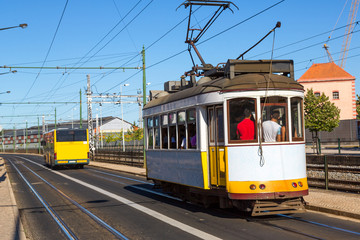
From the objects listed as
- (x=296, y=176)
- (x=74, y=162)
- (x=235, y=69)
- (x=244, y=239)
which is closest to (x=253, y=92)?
(x=235, y=69)

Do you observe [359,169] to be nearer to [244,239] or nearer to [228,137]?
[228,137]

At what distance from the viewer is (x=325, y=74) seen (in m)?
66.8

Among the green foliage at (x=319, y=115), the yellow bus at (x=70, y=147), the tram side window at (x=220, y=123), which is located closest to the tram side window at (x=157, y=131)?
the tram side window at (x=220, y=123)

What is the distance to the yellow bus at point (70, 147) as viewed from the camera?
35281 mm

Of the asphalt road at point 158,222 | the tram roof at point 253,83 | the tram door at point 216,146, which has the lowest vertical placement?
the asphalt road at point 158,222

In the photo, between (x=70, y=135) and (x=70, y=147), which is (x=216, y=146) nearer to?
(x=70, y=135)

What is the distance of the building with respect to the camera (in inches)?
2589

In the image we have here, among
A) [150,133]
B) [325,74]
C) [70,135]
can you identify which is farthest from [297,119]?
[325,74]

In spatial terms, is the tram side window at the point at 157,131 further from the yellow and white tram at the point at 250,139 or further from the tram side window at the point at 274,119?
the tram side window at the point at 274,119

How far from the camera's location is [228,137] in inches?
404

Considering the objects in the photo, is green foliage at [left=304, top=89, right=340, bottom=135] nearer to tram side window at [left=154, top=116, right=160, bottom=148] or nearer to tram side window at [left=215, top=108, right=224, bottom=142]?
tram side window at [left=154, top=116, right=160, bottom=148]

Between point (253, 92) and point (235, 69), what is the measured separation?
857 millimetres

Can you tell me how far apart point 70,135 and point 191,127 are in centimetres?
2529

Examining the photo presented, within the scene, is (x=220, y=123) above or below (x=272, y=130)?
above
